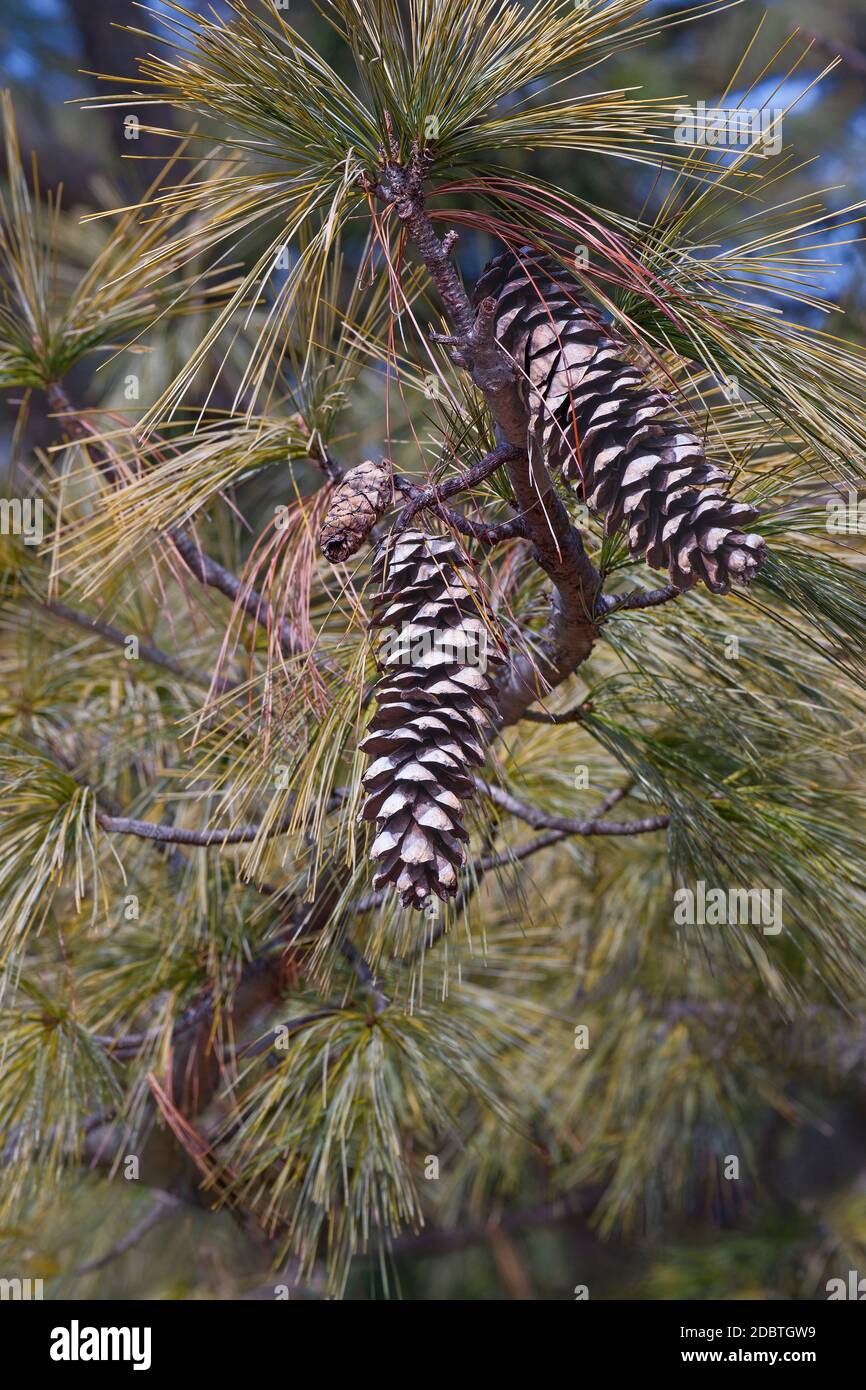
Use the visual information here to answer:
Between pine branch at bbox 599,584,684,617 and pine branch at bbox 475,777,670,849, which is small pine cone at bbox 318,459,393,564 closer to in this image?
pine branch at bbox 599,584,684,617

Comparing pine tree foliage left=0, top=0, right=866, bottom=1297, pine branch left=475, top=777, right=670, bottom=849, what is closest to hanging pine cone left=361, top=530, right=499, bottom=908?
pine tree foliage left=0, top=0, right=866, bottom=1297

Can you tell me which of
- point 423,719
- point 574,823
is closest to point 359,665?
point 423,719

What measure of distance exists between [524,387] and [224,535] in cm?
43

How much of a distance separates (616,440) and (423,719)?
12cm

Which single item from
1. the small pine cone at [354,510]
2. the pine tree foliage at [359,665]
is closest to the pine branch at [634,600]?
the pine tree foliage at [359,665]

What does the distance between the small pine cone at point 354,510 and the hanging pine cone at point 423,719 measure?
19mm

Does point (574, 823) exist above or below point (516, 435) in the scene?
below

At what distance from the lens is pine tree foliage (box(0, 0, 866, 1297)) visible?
1.40 ft

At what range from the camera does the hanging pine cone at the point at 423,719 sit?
0.39 m

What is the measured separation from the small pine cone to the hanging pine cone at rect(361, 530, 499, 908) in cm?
2

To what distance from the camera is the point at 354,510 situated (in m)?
0.41

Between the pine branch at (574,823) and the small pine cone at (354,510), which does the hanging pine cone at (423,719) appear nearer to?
the small pine cone at (354,510)

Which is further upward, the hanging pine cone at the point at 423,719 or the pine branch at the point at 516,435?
the pine branch at the point at 516,435

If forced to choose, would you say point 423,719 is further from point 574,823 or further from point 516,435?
point 574,823
